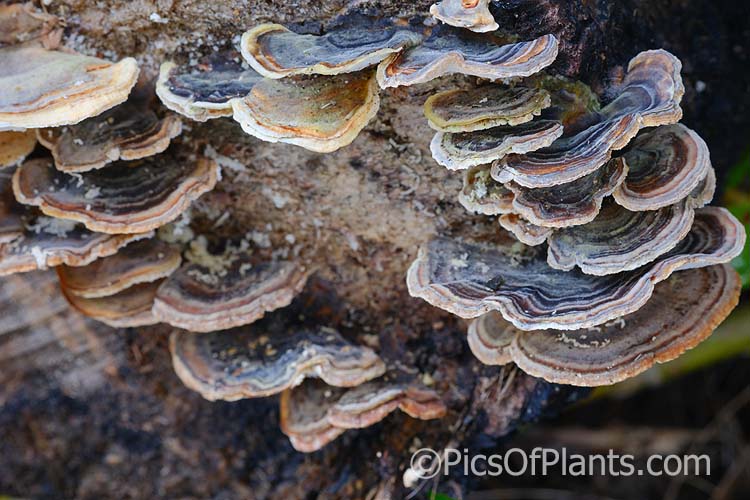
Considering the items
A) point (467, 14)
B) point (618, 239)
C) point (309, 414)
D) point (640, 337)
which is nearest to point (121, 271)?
point (309, 414)

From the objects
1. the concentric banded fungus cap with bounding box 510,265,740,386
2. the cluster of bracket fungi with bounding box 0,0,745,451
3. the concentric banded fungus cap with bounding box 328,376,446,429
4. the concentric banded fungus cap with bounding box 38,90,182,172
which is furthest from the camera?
the concentric banded fungus cap with bounding box 328,376,446,429

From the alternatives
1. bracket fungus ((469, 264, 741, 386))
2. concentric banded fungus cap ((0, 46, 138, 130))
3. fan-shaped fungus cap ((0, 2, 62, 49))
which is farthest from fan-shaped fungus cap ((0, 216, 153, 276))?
bracket fungus ((469, 264, 741, 386))

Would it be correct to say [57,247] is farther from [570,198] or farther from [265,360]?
[570,198]

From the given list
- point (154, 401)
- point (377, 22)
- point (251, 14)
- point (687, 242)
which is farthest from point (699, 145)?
point (154, 401)

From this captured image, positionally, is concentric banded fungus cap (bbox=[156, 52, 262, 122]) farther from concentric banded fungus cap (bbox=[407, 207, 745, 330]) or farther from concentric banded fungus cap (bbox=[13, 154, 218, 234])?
concentric banded fungus cap (bbox=[407, 207, 745, 330])

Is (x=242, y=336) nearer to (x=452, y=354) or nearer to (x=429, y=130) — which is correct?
(x=452, y=354)

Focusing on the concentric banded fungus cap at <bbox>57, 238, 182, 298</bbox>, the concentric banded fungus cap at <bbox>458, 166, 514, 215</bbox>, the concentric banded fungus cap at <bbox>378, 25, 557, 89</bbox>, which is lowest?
the concentric banded fungus cap at <bbox>57, 238, 182, 298</bbox>
